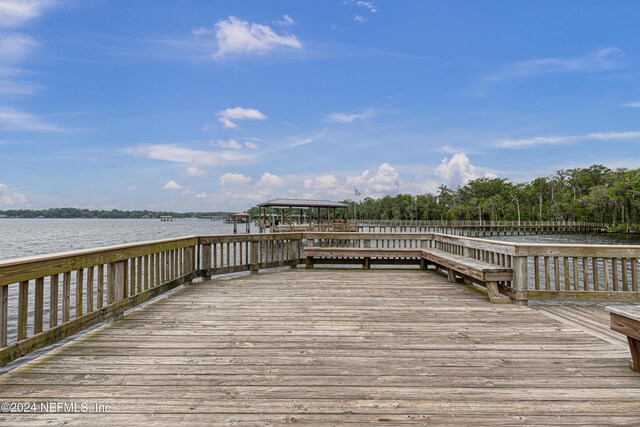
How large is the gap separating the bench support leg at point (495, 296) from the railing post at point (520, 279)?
0.14m

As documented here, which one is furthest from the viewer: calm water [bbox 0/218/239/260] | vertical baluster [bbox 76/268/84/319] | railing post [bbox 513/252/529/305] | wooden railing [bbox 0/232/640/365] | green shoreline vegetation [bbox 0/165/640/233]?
green shoreline vegetation [bbox 0/165/640/233]

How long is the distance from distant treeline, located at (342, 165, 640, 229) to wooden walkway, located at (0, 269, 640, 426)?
60.7 m

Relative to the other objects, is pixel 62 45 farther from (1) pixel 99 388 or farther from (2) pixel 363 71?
(1) pixel 99 388

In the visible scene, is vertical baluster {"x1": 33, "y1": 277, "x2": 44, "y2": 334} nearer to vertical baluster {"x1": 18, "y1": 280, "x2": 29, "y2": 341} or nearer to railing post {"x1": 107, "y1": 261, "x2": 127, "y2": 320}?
vertical baluster {"x1": 18, "y1": 280, "x2": 29, "y2": 341}

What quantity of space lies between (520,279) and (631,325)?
226 centimetres

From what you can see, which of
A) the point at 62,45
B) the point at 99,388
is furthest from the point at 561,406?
the point at 62,45

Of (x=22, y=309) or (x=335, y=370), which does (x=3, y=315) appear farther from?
(x=335, y=370)

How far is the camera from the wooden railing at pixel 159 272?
8.19 ft

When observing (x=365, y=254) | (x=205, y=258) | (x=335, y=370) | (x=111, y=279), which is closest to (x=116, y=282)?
(x=111, y=279)

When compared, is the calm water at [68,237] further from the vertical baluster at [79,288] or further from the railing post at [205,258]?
the vertical baluster at [79,288]

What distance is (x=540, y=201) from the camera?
64312mm

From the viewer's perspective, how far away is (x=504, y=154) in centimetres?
3716

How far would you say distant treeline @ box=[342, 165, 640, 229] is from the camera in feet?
164

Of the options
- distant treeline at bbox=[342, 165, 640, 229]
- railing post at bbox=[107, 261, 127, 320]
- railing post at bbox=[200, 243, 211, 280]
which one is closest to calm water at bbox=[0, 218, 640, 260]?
distant treeline at bbox=[342, 165, 640, 229]
